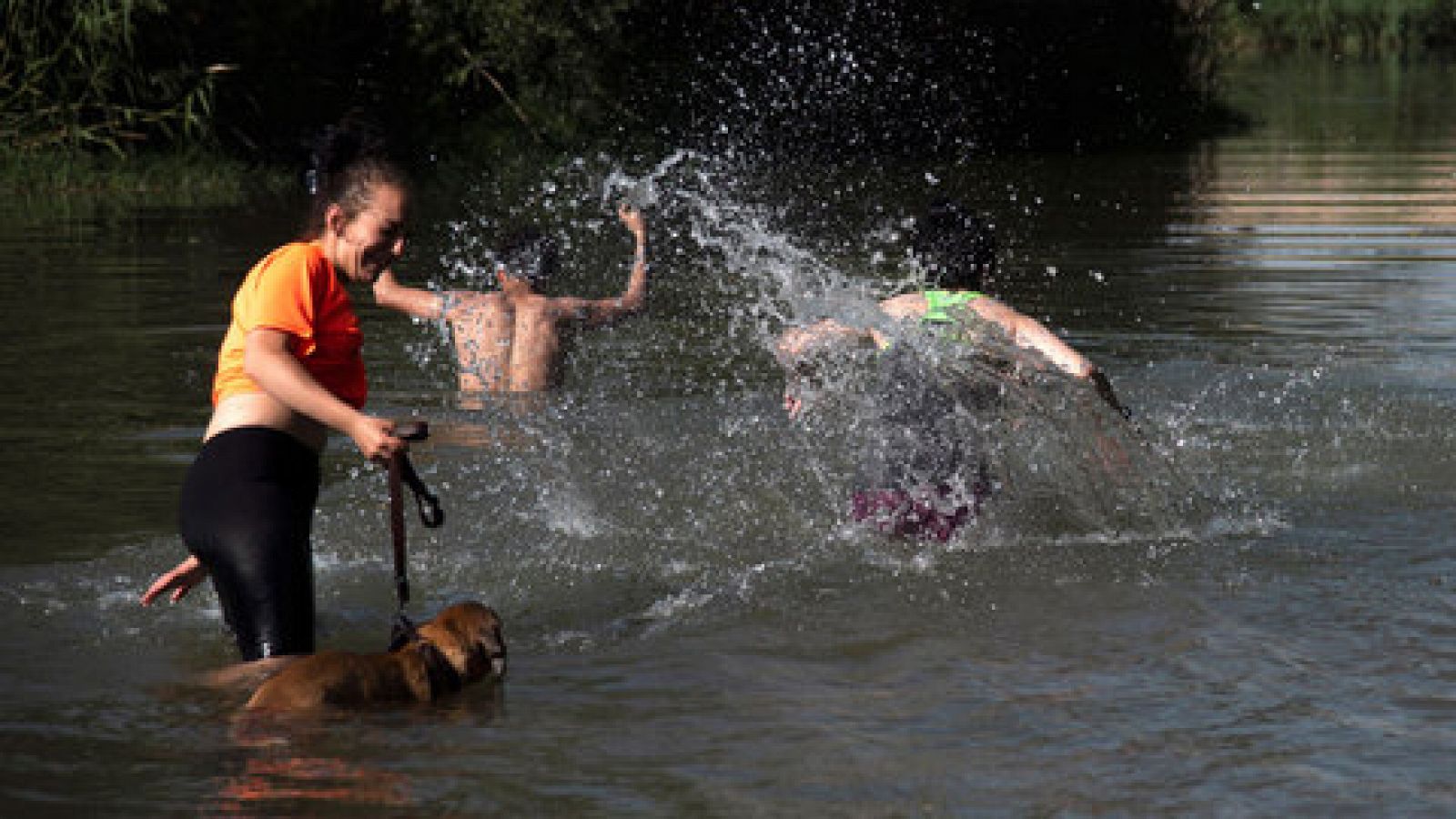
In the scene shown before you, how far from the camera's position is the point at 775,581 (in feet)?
24.0

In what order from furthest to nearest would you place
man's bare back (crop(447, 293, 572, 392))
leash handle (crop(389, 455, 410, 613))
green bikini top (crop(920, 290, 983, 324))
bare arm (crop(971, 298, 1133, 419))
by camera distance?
1. man's bare back (crop(447, 293, 572, 392))
2. green bikini top (crop(920, 290, 983, 324))
3. bare arm (crop(971, 298, 1133, 419))
4. leash handle (crop(389, 455, 410, 613))

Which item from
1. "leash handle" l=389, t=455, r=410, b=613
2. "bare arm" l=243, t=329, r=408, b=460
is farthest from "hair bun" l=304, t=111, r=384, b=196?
"leash handle" l=389, t=455, r=410, b=613

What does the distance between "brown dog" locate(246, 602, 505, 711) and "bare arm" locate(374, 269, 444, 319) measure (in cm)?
440

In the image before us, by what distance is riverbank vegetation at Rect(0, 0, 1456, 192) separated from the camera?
21609 millimetres

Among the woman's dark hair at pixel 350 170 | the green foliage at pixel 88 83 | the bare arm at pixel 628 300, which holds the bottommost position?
the bare arm at pixel 628 300

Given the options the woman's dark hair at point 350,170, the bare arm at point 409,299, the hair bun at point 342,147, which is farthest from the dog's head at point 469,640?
the bare arm at point 409,299

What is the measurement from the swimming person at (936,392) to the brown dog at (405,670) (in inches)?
95.4

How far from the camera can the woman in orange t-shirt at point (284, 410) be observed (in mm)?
5598

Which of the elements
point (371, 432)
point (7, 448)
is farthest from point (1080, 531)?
point (7, 448)

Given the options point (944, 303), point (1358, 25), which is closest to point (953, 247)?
point (944, 303)

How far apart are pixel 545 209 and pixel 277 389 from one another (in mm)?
16001

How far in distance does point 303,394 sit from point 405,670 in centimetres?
79

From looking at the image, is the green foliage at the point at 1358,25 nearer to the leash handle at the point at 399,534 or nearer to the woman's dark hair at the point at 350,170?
the woman's dark hair at the point at 350,170

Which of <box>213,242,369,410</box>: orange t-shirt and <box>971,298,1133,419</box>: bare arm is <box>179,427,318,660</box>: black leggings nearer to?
<box>213,242,369,410</box>: orange t-shirt
